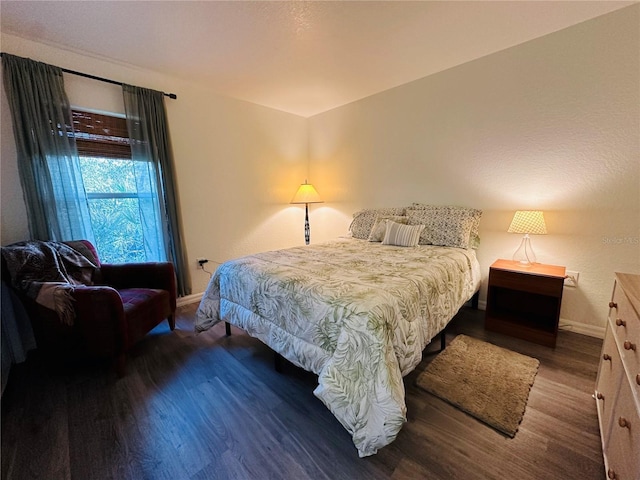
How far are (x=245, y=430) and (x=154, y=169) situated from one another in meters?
2.49

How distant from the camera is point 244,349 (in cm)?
211

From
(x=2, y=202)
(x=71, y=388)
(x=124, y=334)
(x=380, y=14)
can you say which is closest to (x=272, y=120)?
(x=380, y=14)

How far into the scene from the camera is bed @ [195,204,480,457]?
1.17m

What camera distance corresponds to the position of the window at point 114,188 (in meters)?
2.37

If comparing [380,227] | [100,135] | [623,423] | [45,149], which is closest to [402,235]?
[380,227]

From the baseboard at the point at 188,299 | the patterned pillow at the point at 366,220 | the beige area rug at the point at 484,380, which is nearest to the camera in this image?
the beige area rug at the point at 484,380

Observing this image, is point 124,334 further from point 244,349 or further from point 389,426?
point 389,426

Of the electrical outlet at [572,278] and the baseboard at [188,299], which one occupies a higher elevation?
the electrical outlet at [572,278]

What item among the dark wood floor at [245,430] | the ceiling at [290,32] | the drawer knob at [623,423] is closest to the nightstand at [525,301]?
the dark wood floor at [245,430]

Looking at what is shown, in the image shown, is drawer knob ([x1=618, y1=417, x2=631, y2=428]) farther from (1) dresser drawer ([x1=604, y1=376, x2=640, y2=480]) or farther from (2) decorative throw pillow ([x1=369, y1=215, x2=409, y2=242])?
(2) decorative throw pillow ([x1=369, y1=215, x2=409, y2=242])

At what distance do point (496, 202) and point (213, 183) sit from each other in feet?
10.2

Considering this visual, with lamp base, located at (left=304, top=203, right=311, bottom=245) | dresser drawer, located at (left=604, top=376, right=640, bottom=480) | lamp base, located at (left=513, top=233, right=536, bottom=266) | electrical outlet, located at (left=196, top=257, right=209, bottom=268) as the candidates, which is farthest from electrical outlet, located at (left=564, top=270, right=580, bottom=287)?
electrical outlet, located at (left=196, top=257, right=209, bottom=268)

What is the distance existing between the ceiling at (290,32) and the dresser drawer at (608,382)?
2.22 meters

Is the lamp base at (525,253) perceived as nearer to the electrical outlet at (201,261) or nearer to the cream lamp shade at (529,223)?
the cream lamp shade at (529,223)
